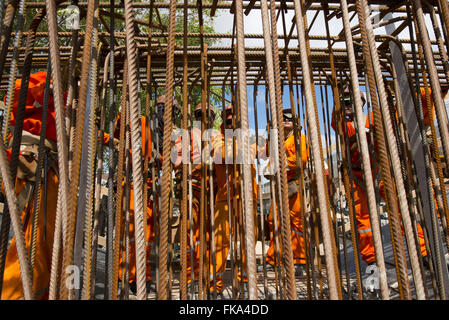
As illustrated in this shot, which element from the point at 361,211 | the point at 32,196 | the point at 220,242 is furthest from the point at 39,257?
the point at 361,211

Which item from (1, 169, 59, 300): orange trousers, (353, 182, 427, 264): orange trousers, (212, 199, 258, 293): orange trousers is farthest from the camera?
(353, 182, 427, 264): orange trousers

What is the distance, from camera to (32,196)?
1.95 metres

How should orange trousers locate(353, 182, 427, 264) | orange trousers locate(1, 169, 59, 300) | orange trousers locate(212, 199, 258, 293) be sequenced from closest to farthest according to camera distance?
orange trousers locate(1, 169, 59, 300)
orange trousers locate(212, 199, 258, 293)
orange trousers locate(353, 182, 427, 264)

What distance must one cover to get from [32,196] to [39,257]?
390 millimetres

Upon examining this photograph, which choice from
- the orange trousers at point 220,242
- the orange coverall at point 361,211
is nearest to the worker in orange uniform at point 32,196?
the orange trousers at point 220,242

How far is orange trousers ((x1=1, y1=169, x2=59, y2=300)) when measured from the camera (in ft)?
5.81

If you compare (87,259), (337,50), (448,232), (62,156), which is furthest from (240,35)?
(337,50)

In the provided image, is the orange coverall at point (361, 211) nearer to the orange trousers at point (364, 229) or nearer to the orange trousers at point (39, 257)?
the orange trousers at point (364, 229)

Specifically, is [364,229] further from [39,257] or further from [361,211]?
[39,257]

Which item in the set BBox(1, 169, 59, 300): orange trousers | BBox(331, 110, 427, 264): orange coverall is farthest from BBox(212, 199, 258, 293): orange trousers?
BBox(1, 169, 59, 300): orange trousers

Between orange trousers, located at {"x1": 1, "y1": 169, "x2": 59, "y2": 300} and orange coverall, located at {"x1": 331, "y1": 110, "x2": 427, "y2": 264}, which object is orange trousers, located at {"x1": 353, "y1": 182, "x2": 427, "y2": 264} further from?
orange trousers, located at {"x1": 1, "y1": 169, "x2": 59, "y2": 300}

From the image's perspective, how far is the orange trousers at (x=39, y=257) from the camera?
1771 mm

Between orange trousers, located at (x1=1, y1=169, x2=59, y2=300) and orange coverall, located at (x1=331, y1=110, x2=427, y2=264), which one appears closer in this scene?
orange trousers, located at (x1=1, y1=169, x2=59, y2=300)
